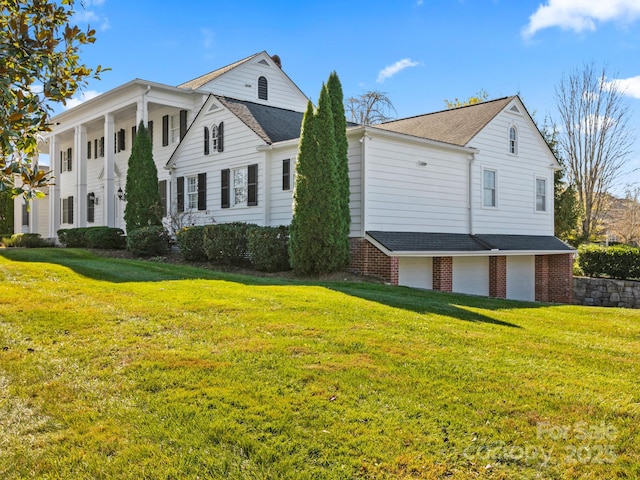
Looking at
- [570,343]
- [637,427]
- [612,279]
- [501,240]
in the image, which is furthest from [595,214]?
[637,427]

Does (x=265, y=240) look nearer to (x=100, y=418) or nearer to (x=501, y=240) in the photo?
(x=501, y=240)

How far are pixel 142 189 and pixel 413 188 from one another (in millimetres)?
10254

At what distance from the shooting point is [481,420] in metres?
4.13

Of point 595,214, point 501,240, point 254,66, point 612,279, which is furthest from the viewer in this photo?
point 595,214

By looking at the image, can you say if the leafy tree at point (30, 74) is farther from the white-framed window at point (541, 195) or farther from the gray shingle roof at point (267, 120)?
the white-framed window at point (541, 195)

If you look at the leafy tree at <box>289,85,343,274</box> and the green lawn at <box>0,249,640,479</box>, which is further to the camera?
the leafy tree at <box>289,85,343,274</box>

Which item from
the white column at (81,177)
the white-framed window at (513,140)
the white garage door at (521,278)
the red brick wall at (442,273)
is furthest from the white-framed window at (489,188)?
the white column at (81,177)

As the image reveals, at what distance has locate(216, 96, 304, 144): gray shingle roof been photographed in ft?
56.9

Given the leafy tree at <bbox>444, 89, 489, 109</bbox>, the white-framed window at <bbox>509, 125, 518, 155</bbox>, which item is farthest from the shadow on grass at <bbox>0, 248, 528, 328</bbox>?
the leafy tree at <bbox>444, 89, 489, 109</bbox>

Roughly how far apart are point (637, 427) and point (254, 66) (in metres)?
22.7

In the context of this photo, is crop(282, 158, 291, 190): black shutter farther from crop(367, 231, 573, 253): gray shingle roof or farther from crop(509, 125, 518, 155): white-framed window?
crop(509, 125, 518, 155): white-framed window

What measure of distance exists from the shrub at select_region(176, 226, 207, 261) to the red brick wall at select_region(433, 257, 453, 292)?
7013 millimetres

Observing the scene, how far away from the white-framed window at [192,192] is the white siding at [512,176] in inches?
386

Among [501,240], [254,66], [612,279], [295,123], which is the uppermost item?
[254,66]
